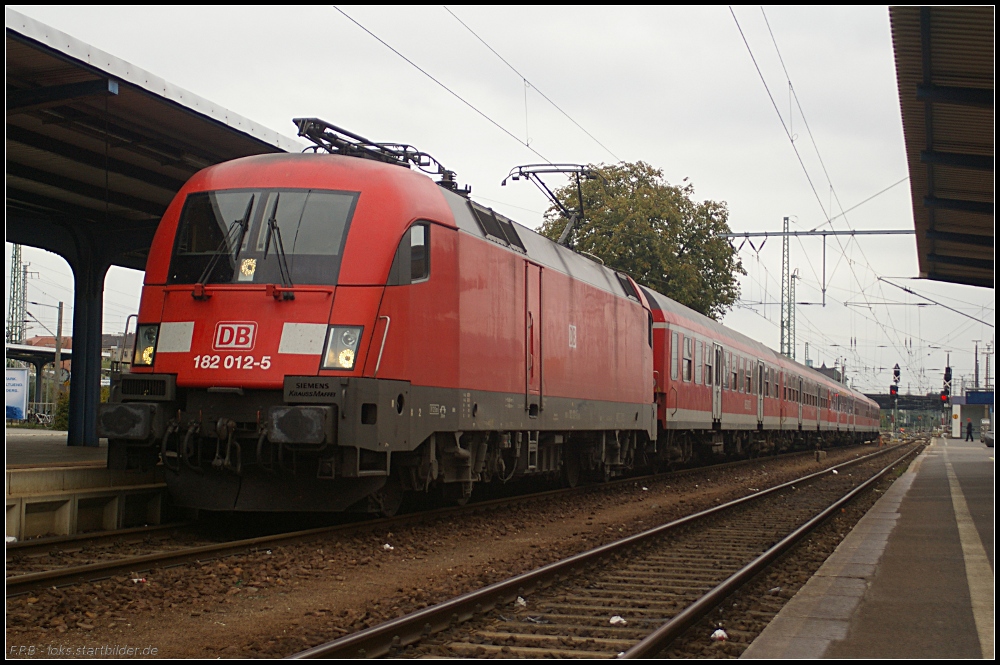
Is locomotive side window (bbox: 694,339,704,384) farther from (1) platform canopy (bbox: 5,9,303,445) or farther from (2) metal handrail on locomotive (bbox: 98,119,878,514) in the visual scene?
(1) platform canopy (bbox: 5,9,303,445)

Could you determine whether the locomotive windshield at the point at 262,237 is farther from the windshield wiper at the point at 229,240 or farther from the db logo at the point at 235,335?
the db logo at the point at 235,335

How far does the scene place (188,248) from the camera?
9992 mm

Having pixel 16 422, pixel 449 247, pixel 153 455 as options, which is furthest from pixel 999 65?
pixel 16 422

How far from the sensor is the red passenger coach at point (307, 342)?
30.1 feet

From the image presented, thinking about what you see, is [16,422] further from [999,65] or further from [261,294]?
[999,65]

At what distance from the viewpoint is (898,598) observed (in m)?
7.42

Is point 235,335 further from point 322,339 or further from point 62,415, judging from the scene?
point 62,415

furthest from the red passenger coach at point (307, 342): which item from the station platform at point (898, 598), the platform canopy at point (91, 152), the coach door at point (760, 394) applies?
the coach door at point (760, 394)

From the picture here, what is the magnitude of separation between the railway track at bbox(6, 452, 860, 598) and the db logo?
1.81 metres

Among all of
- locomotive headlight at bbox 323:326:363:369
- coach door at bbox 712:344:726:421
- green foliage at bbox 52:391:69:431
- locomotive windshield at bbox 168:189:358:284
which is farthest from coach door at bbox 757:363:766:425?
locomotive headlight at bbox 323:326:363:369

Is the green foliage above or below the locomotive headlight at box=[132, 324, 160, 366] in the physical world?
below

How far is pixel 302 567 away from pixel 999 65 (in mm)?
7043

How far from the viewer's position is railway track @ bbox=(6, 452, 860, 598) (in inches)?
290

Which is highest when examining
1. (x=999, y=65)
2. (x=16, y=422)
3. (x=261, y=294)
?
(x=999, y=65)
